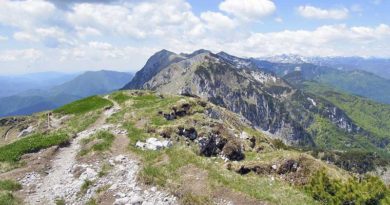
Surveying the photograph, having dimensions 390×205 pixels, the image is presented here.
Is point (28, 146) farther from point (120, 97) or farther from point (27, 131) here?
point (120, 97)

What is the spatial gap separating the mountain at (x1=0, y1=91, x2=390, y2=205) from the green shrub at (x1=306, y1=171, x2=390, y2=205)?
0.26 feet

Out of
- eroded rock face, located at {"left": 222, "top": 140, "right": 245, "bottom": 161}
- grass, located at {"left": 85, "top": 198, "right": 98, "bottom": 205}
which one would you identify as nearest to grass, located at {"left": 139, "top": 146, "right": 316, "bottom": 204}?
grass, located at {"left": 85, "top": 198, "right": 98, "bottom": 205}

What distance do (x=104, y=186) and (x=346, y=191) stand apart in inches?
761

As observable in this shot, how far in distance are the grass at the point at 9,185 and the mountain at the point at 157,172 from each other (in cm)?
7

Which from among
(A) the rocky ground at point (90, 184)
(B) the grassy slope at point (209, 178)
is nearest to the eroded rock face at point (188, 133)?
(B) the grassy slope at point (209, 178)

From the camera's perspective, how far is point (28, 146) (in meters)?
39.2

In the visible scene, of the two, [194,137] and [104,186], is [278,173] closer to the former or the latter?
[194,137]

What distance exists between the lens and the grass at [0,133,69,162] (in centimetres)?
3733

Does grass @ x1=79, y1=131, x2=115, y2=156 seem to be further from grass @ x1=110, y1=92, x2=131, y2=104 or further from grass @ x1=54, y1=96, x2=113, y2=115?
grass @ x1=110, y1=92, x2=131, y2=104

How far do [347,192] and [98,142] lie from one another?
2437cm

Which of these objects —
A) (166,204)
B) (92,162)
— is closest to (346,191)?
(166,204)

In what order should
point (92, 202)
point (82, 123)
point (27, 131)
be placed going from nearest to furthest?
point (92, 202) < point (82, 123) < point (27, 131)

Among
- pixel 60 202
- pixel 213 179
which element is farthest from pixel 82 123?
pixel 213 179

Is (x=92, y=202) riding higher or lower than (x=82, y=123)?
lower
